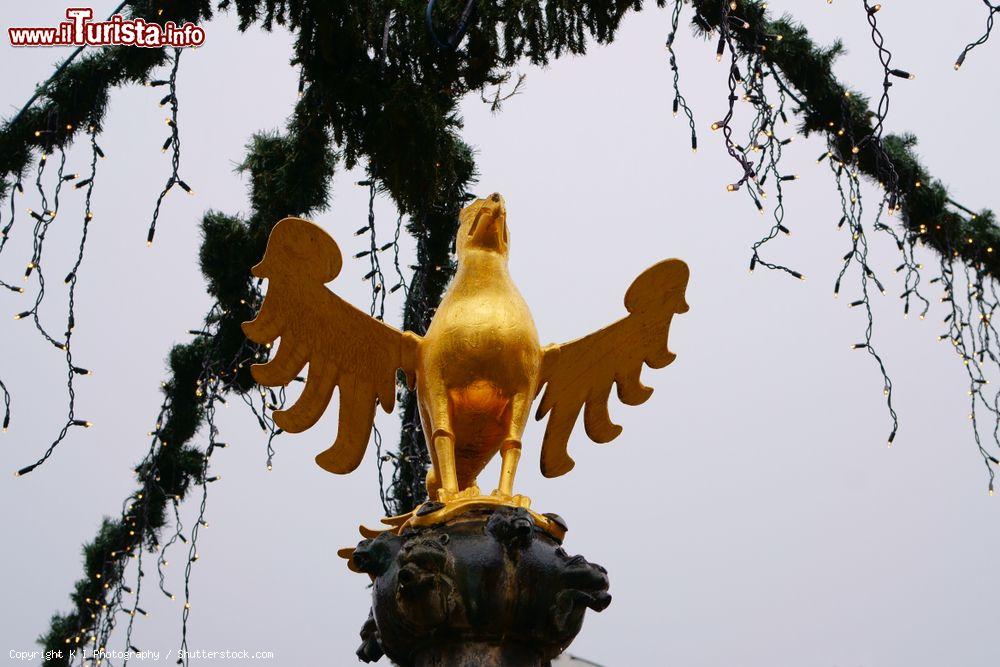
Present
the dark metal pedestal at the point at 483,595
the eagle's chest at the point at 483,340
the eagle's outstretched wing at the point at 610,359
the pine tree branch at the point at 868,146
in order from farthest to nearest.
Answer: the pine tree branch at the point at 868,146
the eagle's outstretched wing at the point at 610,359
the eagle's chest at the point at 483,340
the dark metal pedestal at the point at 483,595

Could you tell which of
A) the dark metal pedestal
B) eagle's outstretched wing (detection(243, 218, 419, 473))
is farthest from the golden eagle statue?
the dark metal pedestal

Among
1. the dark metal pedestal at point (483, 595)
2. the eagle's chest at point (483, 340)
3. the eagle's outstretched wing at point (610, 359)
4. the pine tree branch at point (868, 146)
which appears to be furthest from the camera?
the pine tree branch at point (868, 146)

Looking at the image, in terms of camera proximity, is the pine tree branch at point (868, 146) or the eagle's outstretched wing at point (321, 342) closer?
the eagle's outstretched wing at point (321, 342)

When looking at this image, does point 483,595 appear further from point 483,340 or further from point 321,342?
point 321,342

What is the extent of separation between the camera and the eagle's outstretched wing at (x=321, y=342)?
260 centimetres

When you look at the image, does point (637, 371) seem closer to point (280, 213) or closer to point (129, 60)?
point (280, 213)

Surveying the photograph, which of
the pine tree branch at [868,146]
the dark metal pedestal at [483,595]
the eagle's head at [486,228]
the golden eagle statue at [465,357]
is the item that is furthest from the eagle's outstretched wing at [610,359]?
the pine tree branch at [868,146]

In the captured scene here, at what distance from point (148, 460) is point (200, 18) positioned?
1.82 meters

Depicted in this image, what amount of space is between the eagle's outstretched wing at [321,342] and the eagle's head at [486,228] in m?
0.35

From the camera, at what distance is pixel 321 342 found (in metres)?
2.69

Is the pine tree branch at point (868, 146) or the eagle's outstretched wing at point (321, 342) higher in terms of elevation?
the pine tree branch at point (868, 146)

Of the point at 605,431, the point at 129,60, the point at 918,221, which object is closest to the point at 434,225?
the point at 129,60

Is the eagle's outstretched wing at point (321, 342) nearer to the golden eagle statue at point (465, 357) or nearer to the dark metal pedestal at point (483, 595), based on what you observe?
the golden eagle statue at point (465, 357)

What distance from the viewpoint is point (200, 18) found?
11.2 feet
